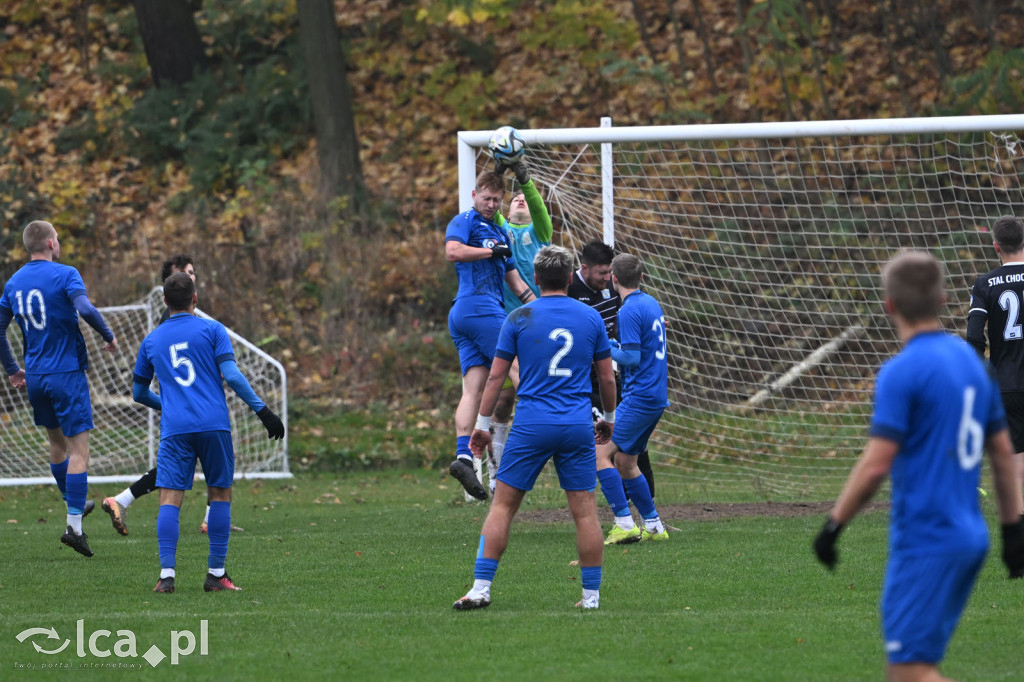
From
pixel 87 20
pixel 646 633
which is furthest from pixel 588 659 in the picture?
pixel 87 20

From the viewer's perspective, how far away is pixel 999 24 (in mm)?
18500

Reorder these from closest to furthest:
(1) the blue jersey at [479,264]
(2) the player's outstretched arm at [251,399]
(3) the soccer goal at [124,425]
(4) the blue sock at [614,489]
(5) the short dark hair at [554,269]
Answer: (5) the short dark hair at [554,269] < (2) the player's outstretched arm at [251,399] < (4) the blue sock at [614,489] < (1) the blue jersey at [479,264] < (3) the soccer goal at [124,425]

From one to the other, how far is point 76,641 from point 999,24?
1748 centimetres

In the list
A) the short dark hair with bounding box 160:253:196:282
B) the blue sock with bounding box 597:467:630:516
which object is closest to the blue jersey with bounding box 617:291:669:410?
the blue sock with bounding box 597:467:630:516

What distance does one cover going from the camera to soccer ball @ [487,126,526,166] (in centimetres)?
905

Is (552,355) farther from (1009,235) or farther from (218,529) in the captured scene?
(1009,235)

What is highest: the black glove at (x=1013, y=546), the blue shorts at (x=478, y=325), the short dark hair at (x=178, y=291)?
the short dark hair at (x=178, y=291)

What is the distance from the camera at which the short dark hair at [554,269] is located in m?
6.07

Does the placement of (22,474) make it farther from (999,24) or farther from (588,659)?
(999,24)

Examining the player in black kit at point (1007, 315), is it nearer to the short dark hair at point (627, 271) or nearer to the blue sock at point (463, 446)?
the short dark hair at point (627, 271)

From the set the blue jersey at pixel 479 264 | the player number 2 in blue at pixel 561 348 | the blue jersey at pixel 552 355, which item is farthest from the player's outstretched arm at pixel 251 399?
the blue jersey at pixel 479 264

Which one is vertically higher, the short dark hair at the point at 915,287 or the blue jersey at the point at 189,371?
the short dark hair at the point at 915,287

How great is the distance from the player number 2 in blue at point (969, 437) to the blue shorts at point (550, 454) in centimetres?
256

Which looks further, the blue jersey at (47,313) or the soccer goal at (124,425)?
the soccer goal at (124,425)
